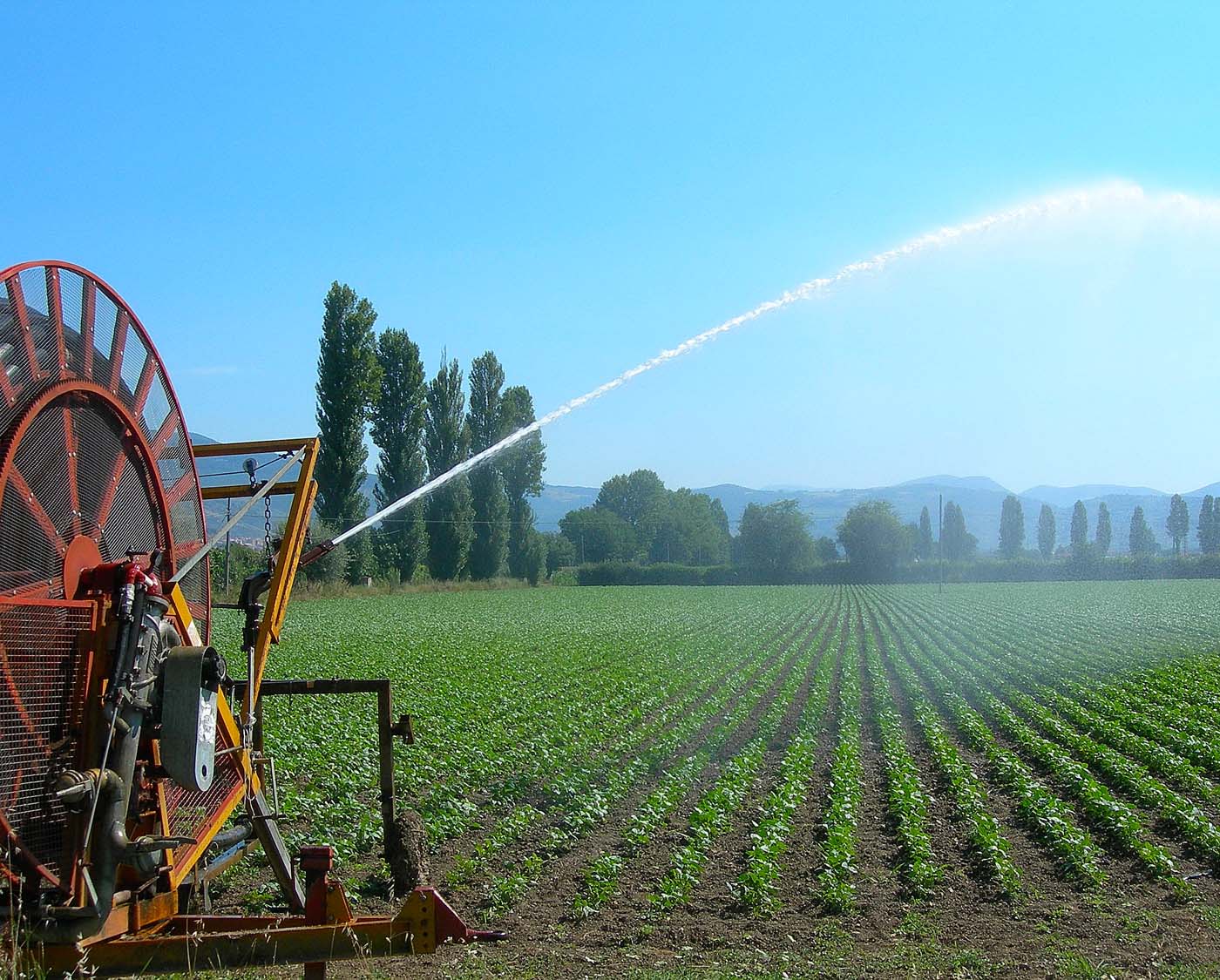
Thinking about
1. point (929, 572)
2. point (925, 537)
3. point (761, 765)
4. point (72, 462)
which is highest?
point (925, 537)

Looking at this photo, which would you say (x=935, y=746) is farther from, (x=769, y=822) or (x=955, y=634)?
(x=955, y=634)

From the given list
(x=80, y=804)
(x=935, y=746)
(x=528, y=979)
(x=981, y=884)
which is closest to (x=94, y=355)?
(x=80, y=804)

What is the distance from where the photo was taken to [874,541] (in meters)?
125

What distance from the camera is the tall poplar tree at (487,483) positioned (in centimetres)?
6531

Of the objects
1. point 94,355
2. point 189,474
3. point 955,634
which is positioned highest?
point 94,355

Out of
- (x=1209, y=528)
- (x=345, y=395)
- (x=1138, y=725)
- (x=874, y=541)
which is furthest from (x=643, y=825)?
(x=1209, y=528)

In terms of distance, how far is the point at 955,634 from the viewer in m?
40.5

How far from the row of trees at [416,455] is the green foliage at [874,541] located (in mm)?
55607

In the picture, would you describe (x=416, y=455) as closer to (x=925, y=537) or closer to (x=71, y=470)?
(x=71, y=470)

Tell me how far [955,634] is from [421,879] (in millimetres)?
35368

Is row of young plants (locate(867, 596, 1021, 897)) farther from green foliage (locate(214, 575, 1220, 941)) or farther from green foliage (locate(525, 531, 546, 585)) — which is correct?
green foliage (locate(525, 531, 546, 585))

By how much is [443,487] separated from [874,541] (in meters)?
73.9

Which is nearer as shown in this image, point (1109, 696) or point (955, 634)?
point (1109, 696)

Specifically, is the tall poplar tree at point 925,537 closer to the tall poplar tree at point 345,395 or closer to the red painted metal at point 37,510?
the tall poplar tree at point 345,395
